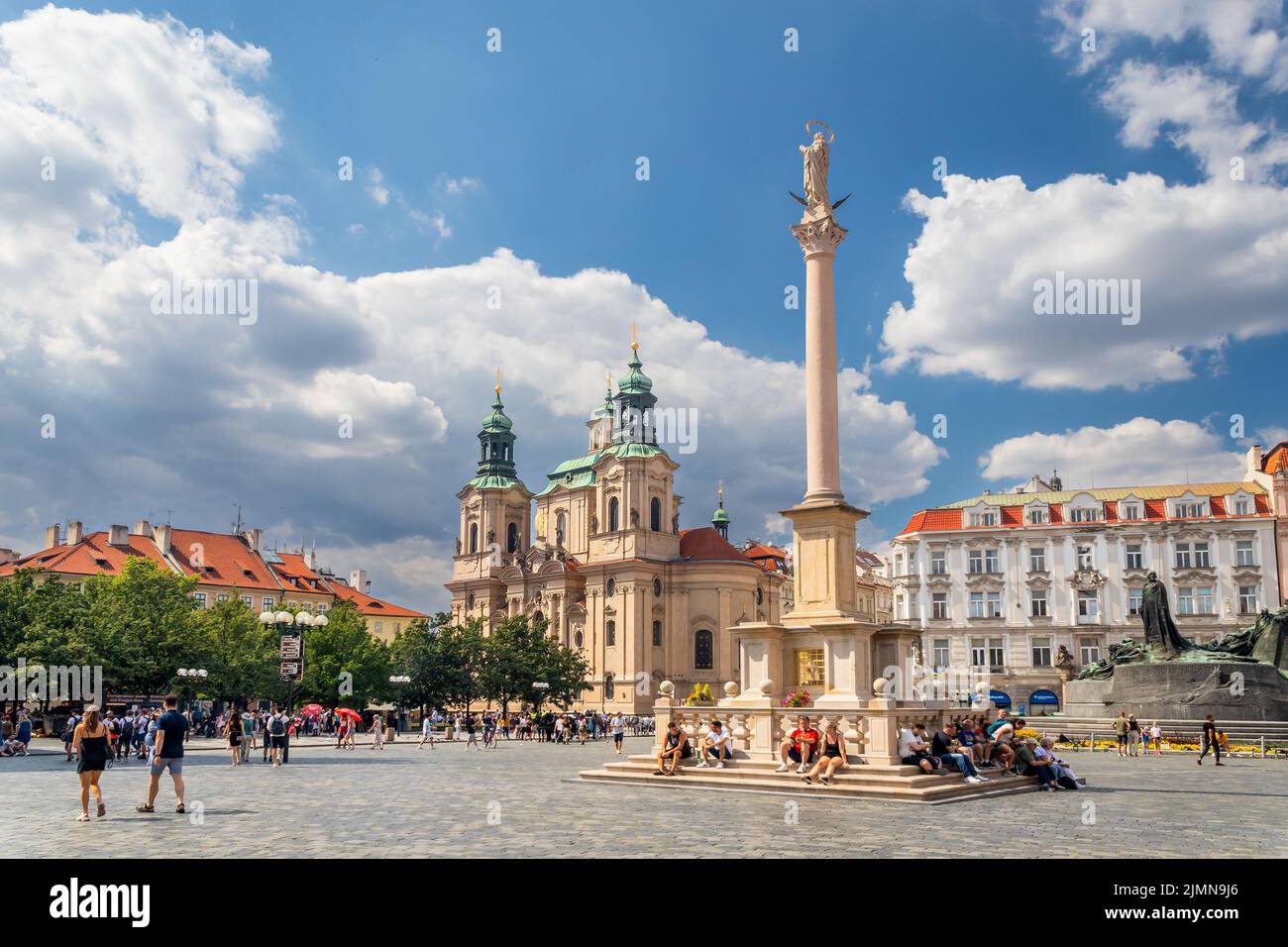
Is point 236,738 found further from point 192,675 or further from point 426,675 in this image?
point 426,675

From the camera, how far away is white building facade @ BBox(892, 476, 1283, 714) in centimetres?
6725

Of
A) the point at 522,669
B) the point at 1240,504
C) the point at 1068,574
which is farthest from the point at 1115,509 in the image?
the point at 522,669

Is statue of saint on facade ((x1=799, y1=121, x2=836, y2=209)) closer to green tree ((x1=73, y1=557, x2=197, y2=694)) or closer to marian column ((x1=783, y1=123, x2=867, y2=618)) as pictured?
marian column ((x1=783, y1=123, x2=867, y2=618))

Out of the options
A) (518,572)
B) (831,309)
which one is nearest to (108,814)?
(831,309)

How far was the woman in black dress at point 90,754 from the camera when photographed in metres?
15.2

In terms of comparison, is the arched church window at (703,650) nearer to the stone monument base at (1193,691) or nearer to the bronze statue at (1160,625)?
the stone monument base at (1193,691)

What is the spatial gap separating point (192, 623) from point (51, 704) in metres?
14.5

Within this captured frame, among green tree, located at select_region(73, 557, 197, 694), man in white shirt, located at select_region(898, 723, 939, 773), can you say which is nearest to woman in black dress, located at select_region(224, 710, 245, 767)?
green tree, located at select_region(73, 557, 197, 694)

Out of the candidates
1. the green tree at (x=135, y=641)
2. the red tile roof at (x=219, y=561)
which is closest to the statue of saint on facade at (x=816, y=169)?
the green tree at (x=135, y=641)

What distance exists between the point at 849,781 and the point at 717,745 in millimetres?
3309

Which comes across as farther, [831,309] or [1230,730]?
[1230,730]

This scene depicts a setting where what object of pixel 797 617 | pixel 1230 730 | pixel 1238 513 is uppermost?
pixel 1238 513

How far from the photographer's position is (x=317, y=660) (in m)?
73.9
